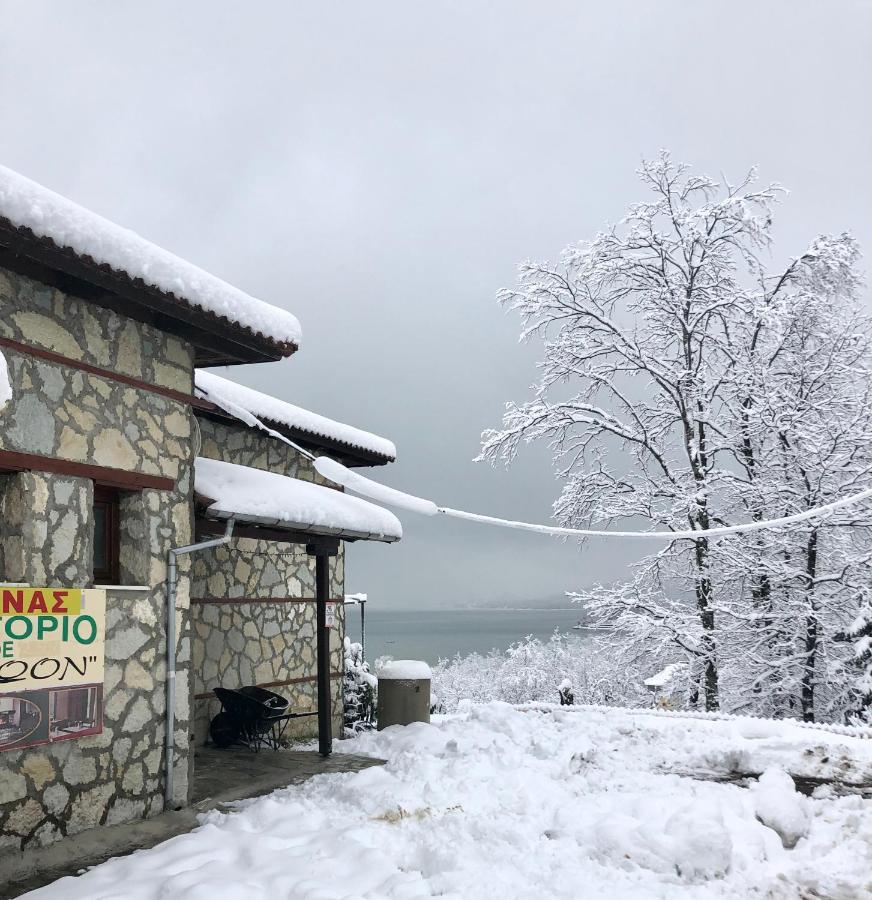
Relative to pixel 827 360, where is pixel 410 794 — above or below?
below

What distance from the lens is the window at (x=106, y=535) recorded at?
7281 mm

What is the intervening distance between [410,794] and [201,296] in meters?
4.70

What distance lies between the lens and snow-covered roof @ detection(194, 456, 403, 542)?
8250 mm

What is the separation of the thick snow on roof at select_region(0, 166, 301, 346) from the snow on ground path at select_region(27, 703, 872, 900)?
4.17 m

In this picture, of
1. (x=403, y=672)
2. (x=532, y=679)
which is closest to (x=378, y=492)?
(x=403, y=672)

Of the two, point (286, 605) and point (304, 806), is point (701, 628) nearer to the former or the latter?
point (286, 605)

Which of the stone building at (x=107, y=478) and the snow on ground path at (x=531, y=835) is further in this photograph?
the stone building at (x=107, y=478)

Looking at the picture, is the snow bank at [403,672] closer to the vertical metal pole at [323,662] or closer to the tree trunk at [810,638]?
the vertical metal pole at [323,662]

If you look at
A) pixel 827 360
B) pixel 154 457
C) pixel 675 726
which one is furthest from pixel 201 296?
pixel 827 360

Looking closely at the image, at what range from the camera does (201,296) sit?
718 centimetres

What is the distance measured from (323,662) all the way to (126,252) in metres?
5.68

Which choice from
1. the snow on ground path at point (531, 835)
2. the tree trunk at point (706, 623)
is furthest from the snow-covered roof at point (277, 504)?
the tree trunk at point (706, 623)

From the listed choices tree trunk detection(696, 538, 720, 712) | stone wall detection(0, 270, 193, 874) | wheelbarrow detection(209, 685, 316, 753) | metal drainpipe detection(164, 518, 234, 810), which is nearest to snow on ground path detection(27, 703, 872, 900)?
metal drainpipe detection(164, 518, 234, 810)

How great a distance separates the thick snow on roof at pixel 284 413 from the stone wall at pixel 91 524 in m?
1.71
